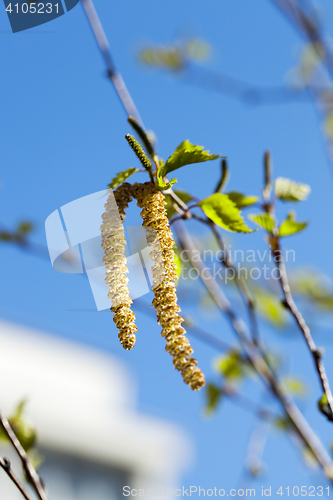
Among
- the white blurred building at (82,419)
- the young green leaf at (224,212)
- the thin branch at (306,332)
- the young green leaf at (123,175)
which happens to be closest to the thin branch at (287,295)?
the thin branch at (306,332)

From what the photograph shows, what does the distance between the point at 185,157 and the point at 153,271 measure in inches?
10.8

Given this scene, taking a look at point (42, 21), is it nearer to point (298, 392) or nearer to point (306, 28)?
point (306, 28)

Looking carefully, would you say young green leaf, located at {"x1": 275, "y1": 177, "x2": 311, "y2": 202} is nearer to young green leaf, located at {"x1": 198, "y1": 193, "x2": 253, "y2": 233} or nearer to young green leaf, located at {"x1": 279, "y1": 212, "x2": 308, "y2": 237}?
young green leaf, located at {"x1": 279, "y1": 212, "x2": 308, "y2": 237}

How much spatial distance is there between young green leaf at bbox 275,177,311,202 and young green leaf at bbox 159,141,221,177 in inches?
27.3

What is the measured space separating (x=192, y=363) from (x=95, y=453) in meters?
16.2

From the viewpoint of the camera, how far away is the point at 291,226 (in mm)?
1400

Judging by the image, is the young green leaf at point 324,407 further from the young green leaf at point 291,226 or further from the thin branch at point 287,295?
the young green leaf at point 291,226

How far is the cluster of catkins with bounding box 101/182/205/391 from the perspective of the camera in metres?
0.72

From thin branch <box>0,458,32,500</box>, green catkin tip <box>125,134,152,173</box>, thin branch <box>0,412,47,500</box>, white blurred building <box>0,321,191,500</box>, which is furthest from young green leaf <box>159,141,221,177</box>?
white blurred building <box>0,321,191,500</box>

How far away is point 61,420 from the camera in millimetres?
15094

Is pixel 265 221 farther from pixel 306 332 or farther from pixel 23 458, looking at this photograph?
pixel 23 458

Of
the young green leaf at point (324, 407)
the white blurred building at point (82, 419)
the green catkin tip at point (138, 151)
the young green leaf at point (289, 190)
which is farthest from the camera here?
the white blurred building at point (82, 419)

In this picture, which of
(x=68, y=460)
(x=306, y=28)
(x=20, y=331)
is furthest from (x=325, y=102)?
(x=20, y=331)

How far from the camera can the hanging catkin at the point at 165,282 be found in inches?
27.7
